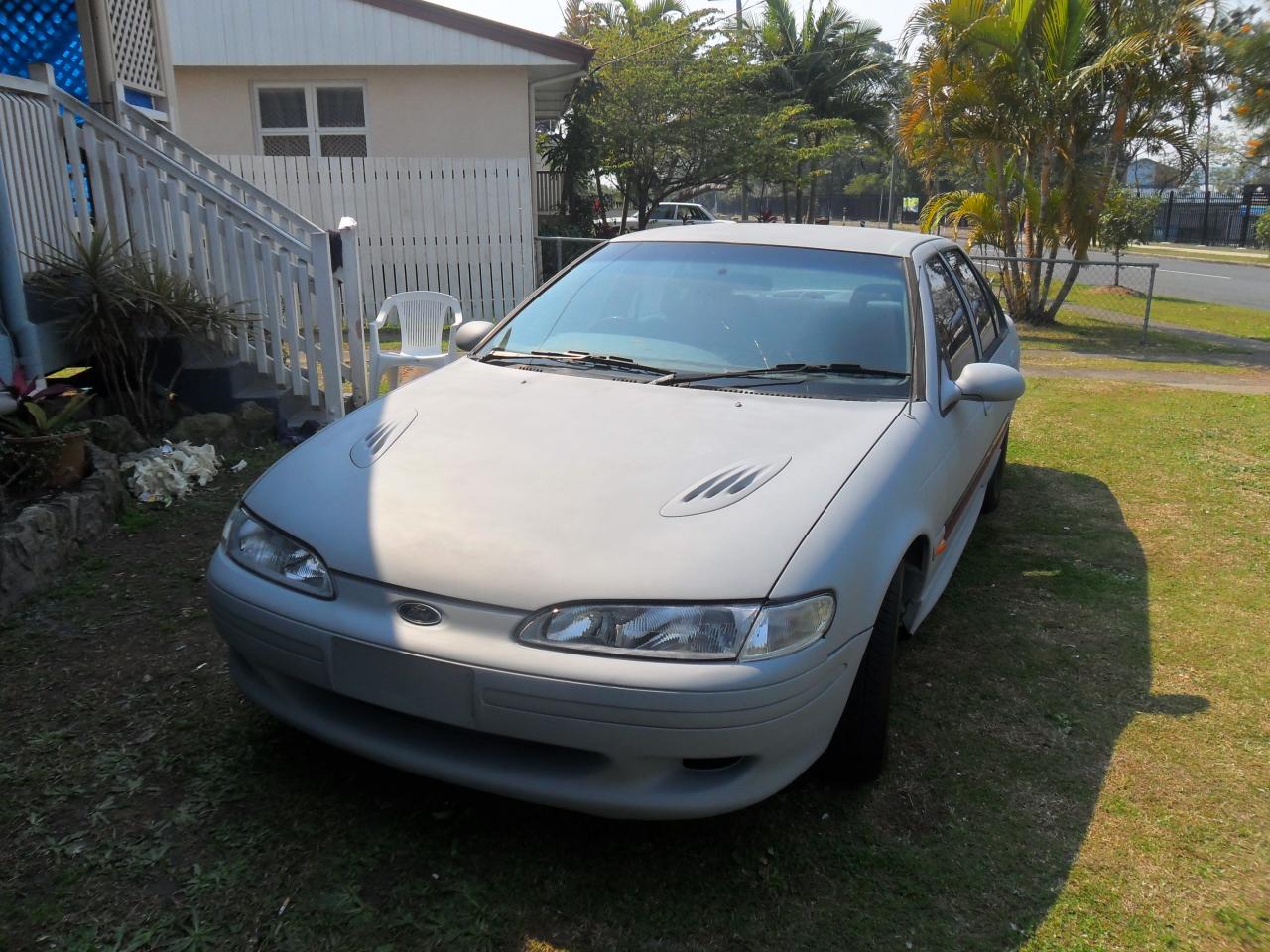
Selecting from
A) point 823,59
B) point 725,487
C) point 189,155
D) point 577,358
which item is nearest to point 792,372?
point 577,358

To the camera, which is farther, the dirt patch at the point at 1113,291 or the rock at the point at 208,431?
the dirt patch at the point at 1113,291

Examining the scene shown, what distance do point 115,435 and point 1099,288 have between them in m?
18.7

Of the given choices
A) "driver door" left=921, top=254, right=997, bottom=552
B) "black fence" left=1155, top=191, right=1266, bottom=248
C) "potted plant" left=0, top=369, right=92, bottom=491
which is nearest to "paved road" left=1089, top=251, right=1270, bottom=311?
"black fence" left=1155, top=191, right=1266, bottom=248

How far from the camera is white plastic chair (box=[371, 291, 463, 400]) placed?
719 cm

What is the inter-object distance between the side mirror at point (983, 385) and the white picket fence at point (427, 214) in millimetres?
9360

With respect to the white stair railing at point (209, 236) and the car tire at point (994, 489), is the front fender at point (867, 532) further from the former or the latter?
the white stair railing at point (209, 236)

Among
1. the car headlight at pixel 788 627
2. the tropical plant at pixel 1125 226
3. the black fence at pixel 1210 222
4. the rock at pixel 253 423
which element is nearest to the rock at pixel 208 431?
the rock at pixel 253 423

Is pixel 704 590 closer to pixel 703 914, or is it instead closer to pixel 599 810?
pixel 599 810

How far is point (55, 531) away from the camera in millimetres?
4191

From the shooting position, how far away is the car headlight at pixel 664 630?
2.29 meters

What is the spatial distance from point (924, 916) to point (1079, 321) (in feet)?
45.1

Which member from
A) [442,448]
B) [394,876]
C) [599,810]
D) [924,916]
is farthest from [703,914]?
[442,448]

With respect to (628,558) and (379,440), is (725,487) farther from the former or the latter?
(379,440)

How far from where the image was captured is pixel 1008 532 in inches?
206
